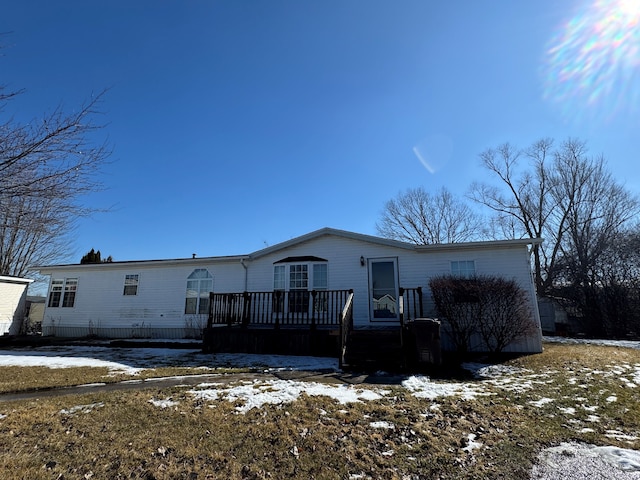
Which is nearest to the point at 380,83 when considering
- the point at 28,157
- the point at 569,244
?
the point at 28,157

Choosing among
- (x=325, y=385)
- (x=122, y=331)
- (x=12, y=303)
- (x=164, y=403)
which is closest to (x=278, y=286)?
(x=325, y=385)

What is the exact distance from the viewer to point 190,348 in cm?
1111

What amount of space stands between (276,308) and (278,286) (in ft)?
5.13

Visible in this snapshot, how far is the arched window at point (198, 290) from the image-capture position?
45.4 feet

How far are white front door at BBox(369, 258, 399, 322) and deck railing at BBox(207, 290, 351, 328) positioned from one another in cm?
102

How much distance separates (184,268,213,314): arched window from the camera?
13852 millimetres

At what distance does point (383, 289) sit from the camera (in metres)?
11.4

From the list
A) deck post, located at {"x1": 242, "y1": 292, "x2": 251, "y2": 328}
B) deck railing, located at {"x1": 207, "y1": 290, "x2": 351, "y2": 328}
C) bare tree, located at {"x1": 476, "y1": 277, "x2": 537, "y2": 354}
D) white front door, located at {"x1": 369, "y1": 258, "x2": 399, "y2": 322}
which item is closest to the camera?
bare tree, located at {"x1": 476, "y1": 277, "x2": 537, "y2": 354}

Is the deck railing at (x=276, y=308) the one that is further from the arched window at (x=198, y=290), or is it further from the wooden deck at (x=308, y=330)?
the arched window at (x=198, y=290)

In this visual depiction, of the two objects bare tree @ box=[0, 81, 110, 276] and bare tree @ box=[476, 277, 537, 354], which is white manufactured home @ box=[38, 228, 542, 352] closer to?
bare tree @ box=[476, 277, 537, 354]

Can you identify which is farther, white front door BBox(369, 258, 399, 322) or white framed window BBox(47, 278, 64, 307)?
white framed window BBox(47, 278, 64, 307)

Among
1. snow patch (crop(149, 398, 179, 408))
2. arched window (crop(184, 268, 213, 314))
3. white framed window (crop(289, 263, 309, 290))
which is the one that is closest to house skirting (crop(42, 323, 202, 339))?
arched window (crop(184, 268, 213, 314))

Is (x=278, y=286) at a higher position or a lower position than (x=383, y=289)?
higher

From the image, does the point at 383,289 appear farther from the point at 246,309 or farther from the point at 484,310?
the point at 246,309
